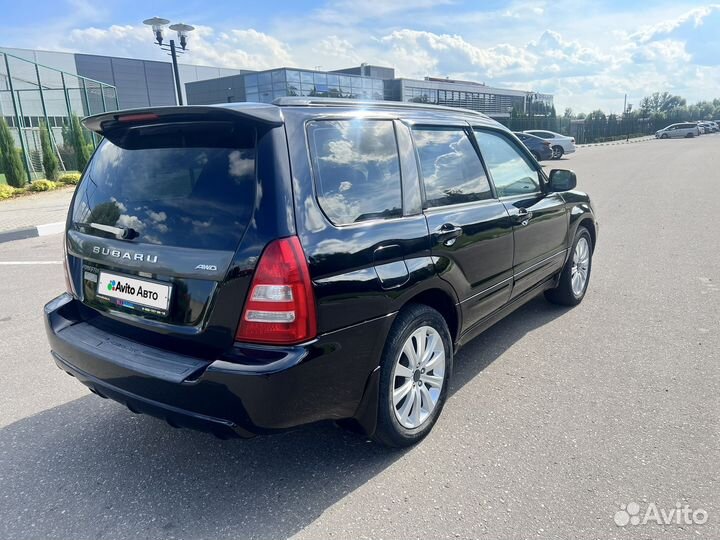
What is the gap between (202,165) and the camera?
235 centimetres

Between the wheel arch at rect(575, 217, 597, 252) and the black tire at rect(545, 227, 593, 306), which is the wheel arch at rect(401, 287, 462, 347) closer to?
the black tire at rect(545, 227, 593, 306)

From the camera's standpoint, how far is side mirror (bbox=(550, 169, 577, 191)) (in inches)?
170

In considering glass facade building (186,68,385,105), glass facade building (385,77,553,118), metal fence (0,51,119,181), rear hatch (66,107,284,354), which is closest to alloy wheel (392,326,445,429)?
rear hatch (66,107,284,354)

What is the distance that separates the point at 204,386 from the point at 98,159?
5.22 ft

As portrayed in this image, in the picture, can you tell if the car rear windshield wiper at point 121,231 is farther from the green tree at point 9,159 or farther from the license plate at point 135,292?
the green tree at point 9,159

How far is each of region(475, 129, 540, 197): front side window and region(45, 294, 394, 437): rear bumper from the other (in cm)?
173

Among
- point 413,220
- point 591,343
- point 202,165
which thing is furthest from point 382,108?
point 591,343

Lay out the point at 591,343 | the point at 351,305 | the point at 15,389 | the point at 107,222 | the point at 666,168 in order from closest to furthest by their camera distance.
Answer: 1. the point at 351,305
2. the point at 107,222
3. the point at 15,389
4. the point at 591,343
5. the point at 666,168

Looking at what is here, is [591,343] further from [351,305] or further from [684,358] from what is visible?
[351,305]

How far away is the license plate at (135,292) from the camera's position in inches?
91.0

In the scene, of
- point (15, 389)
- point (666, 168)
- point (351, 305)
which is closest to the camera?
point (351, 305)

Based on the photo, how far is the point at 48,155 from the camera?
16.4m
